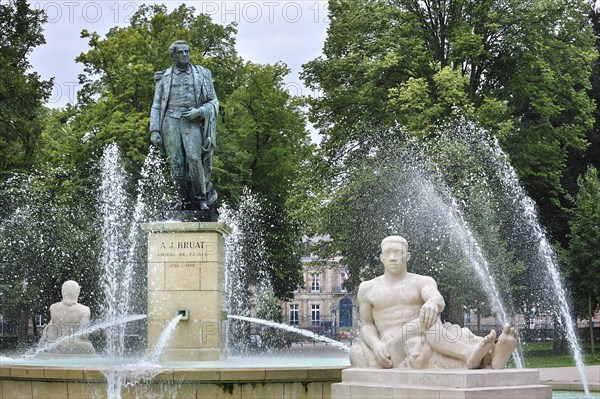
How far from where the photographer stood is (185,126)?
15.8m

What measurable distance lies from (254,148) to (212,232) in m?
24.7

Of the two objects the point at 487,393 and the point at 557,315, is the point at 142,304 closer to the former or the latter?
the point at 557,315

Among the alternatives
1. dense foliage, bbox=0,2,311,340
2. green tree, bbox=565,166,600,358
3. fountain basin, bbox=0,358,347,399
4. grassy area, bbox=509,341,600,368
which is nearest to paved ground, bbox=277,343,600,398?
grassy area, bbox=509,341,600,368

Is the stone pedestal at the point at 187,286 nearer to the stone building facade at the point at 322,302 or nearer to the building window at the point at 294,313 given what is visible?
the stone building facade at the point at 322,302

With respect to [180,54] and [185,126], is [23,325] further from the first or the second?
[180,54]

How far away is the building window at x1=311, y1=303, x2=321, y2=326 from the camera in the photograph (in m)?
83.5

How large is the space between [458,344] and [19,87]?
22.5 metres

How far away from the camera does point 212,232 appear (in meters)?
15.4

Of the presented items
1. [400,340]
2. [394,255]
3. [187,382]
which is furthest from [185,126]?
[400,340]

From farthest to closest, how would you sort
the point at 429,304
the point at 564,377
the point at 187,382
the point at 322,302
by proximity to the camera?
the point at 322,302 < the point at 564,377 < the point at 187,382 < the point at 429,304

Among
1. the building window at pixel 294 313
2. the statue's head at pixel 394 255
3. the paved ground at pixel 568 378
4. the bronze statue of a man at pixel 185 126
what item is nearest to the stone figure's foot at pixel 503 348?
the statue's head at pixel 394 255

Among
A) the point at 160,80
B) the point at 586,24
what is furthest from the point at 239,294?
the point at 160,80

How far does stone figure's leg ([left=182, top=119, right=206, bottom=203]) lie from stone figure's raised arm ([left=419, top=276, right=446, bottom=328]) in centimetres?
666

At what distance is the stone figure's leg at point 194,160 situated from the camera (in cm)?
1573
